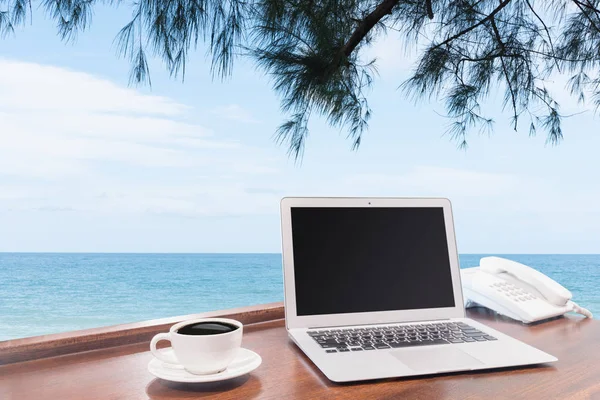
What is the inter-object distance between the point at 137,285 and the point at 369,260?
1412 centimetres

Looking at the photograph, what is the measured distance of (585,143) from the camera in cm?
1450

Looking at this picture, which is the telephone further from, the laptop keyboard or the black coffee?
the black coffee

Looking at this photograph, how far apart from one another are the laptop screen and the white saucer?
0.16m

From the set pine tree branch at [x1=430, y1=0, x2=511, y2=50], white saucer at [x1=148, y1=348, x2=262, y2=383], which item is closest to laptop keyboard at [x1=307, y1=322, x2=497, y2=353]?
white saucer at [x1=148, y1=348, x2=262, y2=383]

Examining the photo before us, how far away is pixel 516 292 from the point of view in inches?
35.5

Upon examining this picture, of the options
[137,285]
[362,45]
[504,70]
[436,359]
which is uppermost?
[362,45]

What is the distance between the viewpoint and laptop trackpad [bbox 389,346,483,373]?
589 mm

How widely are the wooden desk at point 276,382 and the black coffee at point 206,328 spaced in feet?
0.19

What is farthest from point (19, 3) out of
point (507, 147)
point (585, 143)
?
point (585, 143)

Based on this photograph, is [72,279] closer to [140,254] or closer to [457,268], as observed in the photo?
[140,254]

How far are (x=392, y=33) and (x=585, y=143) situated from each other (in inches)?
568

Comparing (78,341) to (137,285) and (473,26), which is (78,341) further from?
(137,285)

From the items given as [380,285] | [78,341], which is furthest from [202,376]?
[380,285]

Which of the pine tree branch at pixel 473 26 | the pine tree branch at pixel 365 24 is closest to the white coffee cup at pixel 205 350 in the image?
the pine tree branch at pixel 365 24
